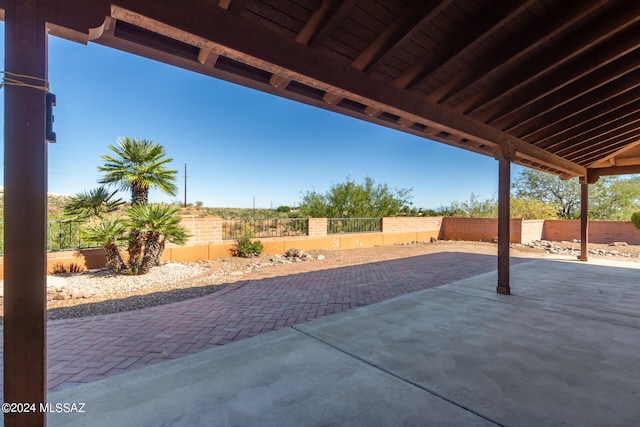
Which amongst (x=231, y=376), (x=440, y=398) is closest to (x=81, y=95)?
(x=231, y=376)

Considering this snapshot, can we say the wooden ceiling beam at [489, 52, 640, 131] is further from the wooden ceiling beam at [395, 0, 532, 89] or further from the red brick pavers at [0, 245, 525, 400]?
the red brick pavers at [0, 245, 525, 400]

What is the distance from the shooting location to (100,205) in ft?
20.8

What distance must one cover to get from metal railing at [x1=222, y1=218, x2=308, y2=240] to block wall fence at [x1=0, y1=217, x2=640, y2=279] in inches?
12.5

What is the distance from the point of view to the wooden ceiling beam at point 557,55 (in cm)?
255

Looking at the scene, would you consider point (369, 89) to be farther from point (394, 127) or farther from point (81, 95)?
point (81, 95)

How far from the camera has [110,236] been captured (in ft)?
19.0

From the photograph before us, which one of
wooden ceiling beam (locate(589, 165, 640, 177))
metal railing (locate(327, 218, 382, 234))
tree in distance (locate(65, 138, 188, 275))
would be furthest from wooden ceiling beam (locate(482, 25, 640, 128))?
metal railing (locate(327, 218, 382, 234))

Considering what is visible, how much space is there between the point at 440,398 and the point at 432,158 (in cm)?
2515

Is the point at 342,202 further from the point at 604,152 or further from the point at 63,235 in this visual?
the point at 63,235

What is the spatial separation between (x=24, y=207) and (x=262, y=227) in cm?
827

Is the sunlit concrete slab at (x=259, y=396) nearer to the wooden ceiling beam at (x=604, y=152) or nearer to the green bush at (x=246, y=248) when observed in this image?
the green bush at (x=246, y=248)

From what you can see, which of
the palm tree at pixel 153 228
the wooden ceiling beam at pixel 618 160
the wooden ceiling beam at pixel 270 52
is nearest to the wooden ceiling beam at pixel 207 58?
the wooden ceiling beam at pixel 270 52

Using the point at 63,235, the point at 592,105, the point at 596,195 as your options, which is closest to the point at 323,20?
the point at 592,105

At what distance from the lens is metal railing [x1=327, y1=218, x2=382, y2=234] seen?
11.9 metres
